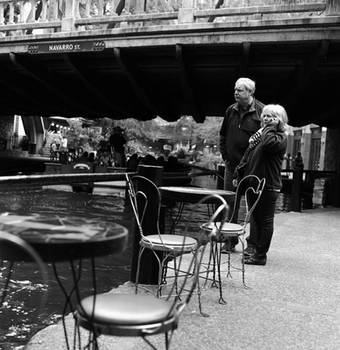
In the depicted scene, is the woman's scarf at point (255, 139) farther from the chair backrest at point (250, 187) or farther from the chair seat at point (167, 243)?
the chair seat at point (167, 243)

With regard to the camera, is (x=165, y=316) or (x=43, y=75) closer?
(x=165, y=316)

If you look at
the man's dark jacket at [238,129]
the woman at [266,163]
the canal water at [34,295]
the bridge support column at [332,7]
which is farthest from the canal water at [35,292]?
the bridge support column at [332,7]

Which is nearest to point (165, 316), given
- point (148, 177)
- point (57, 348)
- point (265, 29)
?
point (57, 348)

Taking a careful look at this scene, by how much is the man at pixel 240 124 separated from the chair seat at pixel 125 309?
11.7ft

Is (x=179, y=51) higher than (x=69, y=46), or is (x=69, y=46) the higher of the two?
(x=69, y=46)

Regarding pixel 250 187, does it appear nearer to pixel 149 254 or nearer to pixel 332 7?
pixel 149 254

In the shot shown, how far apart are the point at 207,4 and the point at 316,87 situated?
3830 mm

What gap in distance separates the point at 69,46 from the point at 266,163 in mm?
7757

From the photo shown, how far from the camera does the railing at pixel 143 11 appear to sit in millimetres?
9789

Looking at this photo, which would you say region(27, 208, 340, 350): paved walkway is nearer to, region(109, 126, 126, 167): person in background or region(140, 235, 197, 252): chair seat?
region(140, 235, 197, 252): chair seat

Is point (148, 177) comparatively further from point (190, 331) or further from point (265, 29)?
point (265, 29)

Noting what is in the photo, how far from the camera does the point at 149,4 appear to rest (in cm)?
1109

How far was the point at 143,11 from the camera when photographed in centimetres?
1105

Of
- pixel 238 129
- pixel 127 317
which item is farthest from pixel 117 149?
pixel 127 317
